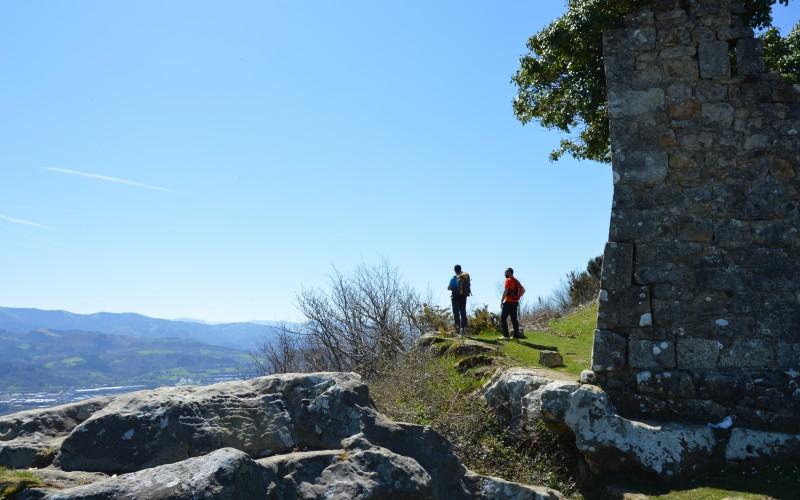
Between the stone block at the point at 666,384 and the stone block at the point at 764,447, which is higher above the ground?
the stone block at the point at 666,384

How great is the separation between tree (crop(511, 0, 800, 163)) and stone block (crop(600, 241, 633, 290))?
2.41m

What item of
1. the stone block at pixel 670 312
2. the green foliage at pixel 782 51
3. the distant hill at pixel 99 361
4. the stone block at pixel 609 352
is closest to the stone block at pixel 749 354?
the stone block at pixel 670 312

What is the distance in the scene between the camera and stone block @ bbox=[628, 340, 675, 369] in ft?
22.6

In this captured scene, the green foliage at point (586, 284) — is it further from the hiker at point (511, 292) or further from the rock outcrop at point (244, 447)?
the rock outcrop at point (244, 447)

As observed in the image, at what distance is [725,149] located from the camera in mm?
7184

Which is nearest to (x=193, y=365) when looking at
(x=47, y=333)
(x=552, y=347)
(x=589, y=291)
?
(x=47, y=333)

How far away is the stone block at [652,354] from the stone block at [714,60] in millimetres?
3251

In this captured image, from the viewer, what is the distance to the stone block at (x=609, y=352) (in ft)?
22.9

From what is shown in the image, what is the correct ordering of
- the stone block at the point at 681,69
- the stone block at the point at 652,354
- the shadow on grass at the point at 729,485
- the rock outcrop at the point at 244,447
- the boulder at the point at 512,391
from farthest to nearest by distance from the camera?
the boulder at the point at 512,391 → the stone block at the point at 681,69 → the stone block at the point at 652,354 → the shadow on grass at the point at 729,485 → the rock outcrop at the point at 244,447

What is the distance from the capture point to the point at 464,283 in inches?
554

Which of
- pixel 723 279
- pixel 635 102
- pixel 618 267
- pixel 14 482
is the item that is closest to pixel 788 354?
pixel 723 279

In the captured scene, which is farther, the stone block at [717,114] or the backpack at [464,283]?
the backpack at [464,283]

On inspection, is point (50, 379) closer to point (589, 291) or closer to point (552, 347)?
point (589, 291)

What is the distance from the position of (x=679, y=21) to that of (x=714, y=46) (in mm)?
517
